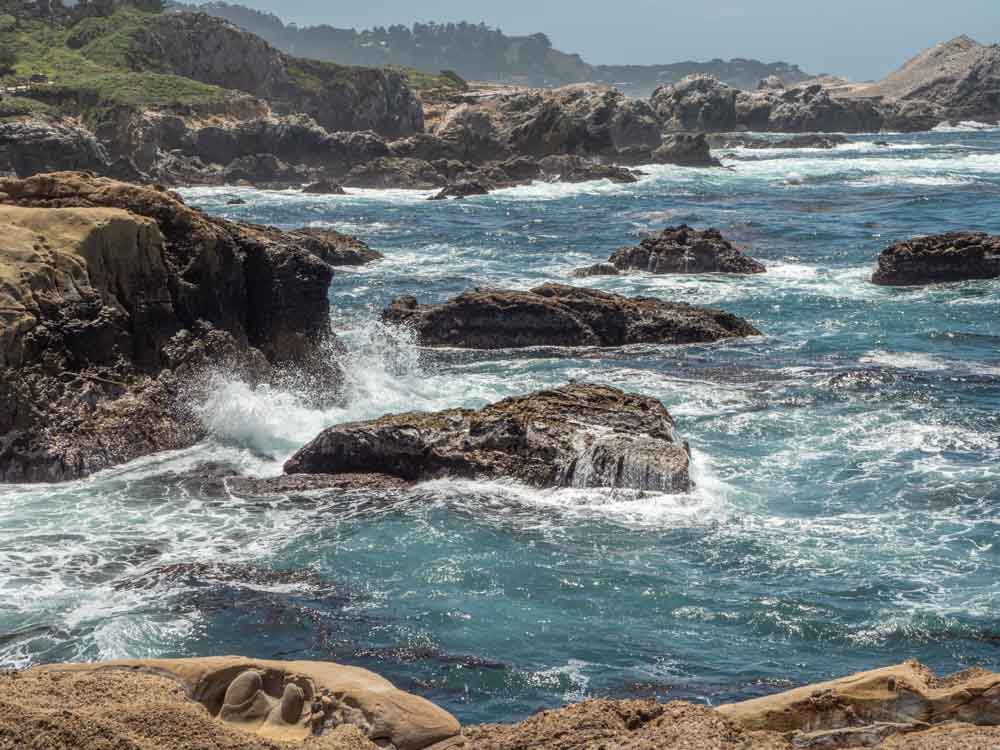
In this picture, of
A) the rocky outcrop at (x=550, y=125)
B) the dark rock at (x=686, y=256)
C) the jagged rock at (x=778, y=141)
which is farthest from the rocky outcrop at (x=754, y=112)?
the dark rock at (x=686, y=256)

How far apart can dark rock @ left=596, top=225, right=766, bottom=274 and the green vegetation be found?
1855 inches

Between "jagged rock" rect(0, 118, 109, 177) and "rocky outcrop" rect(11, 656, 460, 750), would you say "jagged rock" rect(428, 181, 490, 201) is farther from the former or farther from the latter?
"rocky outcrop" rect(11, 656, 460, 750)

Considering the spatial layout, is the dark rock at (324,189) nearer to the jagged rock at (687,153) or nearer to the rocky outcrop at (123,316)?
the jagged rock at (687,153)

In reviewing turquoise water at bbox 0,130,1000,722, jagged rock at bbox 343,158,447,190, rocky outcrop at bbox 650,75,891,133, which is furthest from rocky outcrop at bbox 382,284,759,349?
rocky outcrop at bbox 650,75,891,133

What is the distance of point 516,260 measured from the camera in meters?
38.4

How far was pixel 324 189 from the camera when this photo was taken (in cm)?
6241

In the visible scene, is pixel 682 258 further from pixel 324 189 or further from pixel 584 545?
pixel 324 189

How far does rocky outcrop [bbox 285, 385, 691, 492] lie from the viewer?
1543 cm

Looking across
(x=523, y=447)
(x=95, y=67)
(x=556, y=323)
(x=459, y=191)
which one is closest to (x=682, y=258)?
(x=556, y=323)

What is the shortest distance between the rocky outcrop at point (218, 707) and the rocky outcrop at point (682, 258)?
1085 inches

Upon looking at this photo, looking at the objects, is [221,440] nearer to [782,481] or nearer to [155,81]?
[782,481]

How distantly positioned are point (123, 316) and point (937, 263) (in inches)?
899

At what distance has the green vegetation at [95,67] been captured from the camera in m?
74.0

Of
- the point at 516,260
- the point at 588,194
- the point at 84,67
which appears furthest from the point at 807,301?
the point at 84,67
